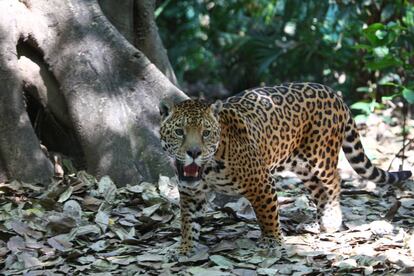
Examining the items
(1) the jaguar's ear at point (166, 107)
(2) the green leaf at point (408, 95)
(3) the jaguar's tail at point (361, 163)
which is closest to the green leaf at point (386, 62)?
(2) the green leaf at point (408, 95)

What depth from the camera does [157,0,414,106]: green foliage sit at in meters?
13.8

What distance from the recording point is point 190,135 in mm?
6262

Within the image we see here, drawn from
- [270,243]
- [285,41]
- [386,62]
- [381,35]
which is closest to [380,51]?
[381,35]

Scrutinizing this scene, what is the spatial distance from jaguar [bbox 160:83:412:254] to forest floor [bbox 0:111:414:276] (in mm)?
298

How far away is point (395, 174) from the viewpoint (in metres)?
7.84

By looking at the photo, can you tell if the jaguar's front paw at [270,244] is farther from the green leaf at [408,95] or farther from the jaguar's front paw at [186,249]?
the green leaf at [408,95]

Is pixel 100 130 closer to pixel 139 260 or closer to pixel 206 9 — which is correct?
pixel 139 260

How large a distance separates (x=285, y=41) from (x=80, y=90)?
27.0 ft

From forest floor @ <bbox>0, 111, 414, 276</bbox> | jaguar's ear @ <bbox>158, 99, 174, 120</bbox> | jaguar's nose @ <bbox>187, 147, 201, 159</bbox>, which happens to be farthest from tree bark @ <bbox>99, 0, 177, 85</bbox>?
jaguar's nose @ <bbox>187, 147, 201, 159</bbox>

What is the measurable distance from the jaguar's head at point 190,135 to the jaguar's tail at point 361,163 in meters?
1.88

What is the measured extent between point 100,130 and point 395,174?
10.6 ft

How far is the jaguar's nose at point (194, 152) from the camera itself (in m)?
6.18

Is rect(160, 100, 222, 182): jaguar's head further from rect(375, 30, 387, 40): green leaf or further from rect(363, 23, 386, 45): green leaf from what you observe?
rect(375, 30, 387, 40): green leaf

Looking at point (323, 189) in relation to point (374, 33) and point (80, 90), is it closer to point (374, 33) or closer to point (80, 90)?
point (374, 33)
